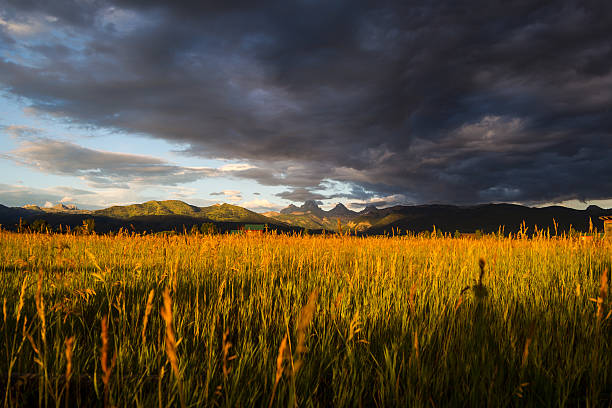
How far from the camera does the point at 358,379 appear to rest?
1.88m

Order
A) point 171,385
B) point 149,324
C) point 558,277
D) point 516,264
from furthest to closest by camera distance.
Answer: point 516,264, point 558,277, point 149,324, point 171,385

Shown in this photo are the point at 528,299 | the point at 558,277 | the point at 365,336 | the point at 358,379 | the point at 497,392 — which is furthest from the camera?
the point at 558,277

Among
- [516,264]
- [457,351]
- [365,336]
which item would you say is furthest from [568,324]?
[516,264]

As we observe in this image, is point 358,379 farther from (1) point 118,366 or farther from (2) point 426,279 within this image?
(2) point 426,279

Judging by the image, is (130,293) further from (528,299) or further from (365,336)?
(528,299)

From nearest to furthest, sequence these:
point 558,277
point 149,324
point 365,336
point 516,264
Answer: point 365,336 < point 149,324 < point 558,277 < point 516,264

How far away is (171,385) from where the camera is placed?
5.31 ft

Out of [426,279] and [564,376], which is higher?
[426,279]

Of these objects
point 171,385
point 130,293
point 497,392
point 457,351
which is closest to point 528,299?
point 457,351

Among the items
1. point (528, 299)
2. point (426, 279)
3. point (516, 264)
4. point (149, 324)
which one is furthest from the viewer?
point (516, 264)

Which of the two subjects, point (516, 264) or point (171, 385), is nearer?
point (171, 385)

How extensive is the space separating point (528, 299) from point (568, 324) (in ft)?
2.29

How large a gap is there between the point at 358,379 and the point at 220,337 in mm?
1204

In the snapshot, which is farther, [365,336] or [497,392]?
[365,336]
